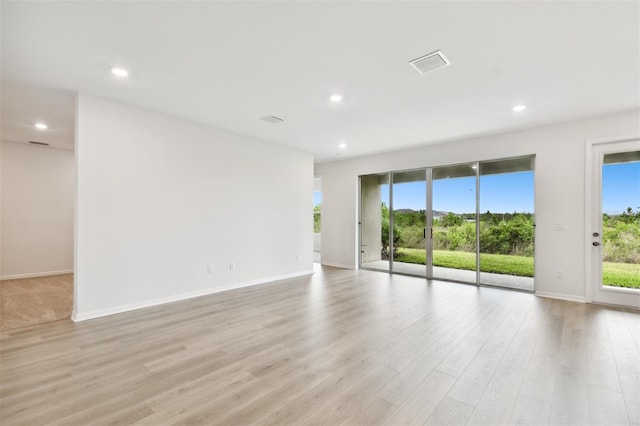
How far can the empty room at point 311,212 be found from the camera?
6.93ft

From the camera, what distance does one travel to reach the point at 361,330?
3240 mm

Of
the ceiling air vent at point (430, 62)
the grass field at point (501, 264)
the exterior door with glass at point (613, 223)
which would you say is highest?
the ceiling air vent at point (430, 62)

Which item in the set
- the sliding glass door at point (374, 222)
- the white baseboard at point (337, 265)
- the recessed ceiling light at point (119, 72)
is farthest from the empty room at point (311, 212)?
the white baseboard at point (337, 265)

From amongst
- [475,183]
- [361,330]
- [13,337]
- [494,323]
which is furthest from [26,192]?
[475,183]

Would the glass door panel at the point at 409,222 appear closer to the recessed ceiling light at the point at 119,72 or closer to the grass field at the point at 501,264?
the grass field at the point at 501,264

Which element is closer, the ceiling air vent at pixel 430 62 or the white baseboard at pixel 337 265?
the ceiling air vent at pixel 430 62

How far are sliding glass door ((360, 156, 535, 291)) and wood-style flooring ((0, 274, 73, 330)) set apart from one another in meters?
5.92

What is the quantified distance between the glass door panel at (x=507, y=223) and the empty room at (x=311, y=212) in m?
0.04

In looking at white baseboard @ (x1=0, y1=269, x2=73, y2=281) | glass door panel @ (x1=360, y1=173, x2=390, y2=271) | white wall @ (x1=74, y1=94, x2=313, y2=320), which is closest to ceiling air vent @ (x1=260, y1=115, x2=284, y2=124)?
white wall @ (x1=74, y1=94, x2=313, y2=320)

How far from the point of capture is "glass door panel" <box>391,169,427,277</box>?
6.25m

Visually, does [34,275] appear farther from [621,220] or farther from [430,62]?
[621,220]

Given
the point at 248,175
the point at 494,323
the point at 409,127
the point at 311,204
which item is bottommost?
the point at 494,323

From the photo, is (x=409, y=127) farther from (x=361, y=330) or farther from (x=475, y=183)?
(x=361, y=330)

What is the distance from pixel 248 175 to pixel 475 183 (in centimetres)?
445
